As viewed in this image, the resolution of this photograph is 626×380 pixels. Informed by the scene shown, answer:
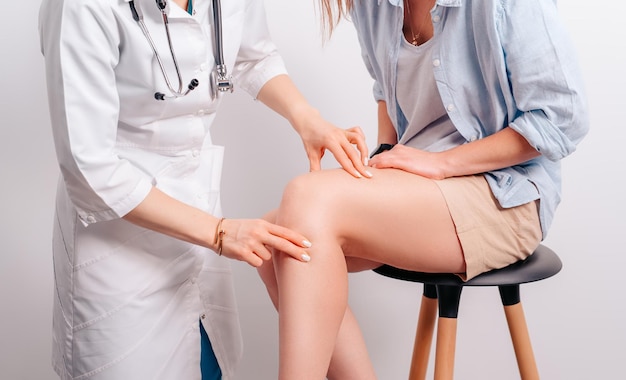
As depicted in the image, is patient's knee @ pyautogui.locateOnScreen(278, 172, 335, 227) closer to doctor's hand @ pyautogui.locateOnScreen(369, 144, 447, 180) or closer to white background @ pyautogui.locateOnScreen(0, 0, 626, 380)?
doctor's hand @ pyautogui.locateOnScreen(369, 144, 447, 180)

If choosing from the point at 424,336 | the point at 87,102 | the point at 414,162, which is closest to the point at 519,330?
the point at 424,336

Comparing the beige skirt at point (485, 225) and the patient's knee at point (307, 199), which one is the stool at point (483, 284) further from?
the patient's knee at point (307, 199)

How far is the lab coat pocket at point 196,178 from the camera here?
1.29 metres

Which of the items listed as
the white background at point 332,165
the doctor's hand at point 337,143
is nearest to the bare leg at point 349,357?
the doctor's hand at point 337,143

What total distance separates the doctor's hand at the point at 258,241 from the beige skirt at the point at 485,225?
25cm

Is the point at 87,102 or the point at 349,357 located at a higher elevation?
the point at 87,102

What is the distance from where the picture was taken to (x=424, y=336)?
4.91ft

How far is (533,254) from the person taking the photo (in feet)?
4.44

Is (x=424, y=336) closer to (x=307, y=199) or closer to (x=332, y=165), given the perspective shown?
(x=307, y=199)

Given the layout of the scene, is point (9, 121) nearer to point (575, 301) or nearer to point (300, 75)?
point (300, 75)

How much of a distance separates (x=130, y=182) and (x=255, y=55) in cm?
44

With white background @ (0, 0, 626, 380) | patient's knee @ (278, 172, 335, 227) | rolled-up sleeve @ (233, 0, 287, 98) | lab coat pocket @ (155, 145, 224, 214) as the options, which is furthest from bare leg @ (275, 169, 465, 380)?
white background @ (0, 0, 626, 380)

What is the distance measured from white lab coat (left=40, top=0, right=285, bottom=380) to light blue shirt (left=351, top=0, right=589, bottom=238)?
1.20ft

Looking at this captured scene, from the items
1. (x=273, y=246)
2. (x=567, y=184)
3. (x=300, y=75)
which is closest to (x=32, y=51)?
(x=300, y=75)
